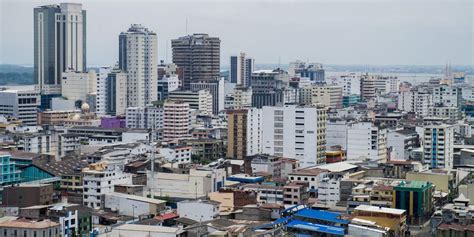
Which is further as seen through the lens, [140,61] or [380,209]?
[140,61]

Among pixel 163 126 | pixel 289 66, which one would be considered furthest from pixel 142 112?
pixel 289 66

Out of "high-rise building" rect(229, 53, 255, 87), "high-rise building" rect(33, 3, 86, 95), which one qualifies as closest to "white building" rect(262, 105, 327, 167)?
"high-rise building" rect(33, 3, 86, 95)

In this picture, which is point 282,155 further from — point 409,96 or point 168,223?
point 409,96

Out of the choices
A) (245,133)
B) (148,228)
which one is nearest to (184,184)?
(148,228)

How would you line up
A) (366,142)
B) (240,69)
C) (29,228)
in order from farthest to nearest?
(240,69), (366,142), (29,228)

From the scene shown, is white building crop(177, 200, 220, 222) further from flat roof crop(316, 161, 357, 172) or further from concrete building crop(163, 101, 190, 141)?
concrete building crop(163, 101, 190, 141)

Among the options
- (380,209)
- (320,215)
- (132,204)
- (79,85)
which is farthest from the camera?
(79,85)

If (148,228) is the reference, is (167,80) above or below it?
above

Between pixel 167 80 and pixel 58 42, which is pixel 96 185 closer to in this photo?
pixel 167 80
